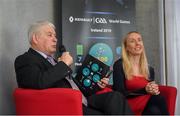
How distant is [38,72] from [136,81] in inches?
39.1

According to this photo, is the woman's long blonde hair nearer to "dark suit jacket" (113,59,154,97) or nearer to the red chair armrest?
"dark suit jacket" (113,59,154,97)

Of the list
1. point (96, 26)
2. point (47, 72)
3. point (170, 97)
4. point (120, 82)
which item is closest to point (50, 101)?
point (47, 72)

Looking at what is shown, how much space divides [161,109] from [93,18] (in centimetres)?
138

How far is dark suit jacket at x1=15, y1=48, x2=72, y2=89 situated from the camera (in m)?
2.18

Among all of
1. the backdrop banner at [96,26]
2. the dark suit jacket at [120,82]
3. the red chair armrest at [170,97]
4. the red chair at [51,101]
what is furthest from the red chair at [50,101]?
the backdrop banner at [96,26]

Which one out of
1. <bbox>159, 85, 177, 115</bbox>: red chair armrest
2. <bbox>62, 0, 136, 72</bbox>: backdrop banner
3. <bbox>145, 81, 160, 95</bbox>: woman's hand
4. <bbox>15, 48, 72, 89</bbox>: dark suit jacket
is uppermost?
<bbox>62, 0, 136, 72</bbox>: backdrop banner

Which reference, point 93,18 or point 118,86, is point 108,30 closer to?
point 93,18

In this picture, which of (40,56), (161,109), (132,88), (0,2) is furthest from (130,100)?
(0,2)

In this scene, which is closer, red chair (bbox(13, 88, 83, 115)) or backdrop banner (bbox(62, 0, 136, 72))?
red chair (bbox(13, 88, 83, 115))

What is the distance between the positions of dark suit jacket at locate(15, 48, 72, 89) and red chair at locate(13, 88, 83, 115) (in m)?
0.06

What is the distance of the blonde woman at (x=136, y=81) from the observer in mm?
2625

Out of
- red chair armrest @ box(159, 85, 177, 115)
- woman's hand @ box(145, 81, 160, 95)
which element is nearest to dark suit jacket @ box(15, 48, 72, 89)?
woman's hand @ box(145, 81, 160, 95)

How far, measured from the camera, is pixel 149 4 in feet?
13.2

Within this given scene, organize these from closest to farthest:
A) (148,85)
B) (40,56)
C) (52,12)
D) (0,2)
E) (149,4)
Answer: (40,56), (148,85), (0,2), (52,12), (149,4)
